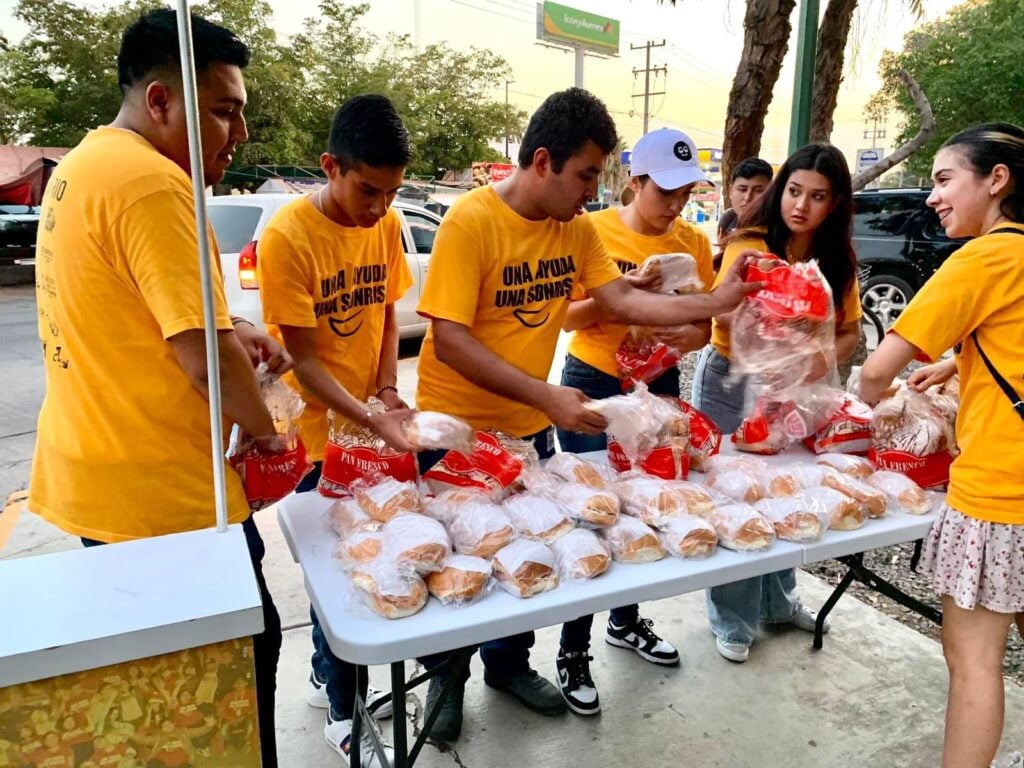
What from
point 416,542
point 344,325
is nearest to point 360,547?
point 416,542

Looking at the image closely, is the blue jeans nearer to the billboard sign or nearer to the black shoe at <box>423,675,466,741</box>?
the black shoe at <box>423,675,466,741</box>

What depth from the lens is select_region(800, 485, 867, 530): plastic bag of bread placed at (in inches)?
69.1

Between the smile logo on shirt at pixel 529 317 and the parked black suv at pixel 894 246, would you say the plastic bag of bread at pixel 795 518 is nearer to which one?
the smile logo on shirt at pixel 529 317

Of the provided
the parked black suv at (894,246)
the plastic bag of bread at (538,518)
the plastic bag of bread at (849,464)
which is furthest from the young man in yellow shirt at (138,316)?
the parked black suv at (894,246)

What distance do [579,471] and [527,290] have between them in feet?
1.87

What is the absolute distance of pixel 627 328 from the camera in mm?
2504

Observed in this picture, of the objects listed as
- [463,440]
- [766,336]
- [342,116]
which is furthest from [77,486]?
[766,336]

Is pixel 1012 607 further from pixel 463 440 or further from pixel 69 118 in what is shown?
pixel 69 118

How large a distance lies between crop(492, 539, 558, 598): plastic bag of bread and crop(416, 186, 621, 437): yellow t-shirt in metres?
0.69

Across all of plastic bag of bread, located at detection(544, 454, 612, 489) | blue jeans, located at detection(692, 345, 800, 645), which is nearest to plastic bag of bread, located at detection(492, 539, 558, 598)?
plastic bag of bread, located at detection(544, 454, 612, 489)

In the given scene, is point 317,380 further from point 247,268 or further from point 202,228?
A: point 247,268

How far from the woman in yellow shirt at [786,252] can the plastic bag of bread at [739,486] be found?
706mm

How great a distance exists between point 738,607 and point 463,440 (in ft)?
4.97

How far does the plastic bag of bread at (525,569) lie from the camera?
4.61 ft
